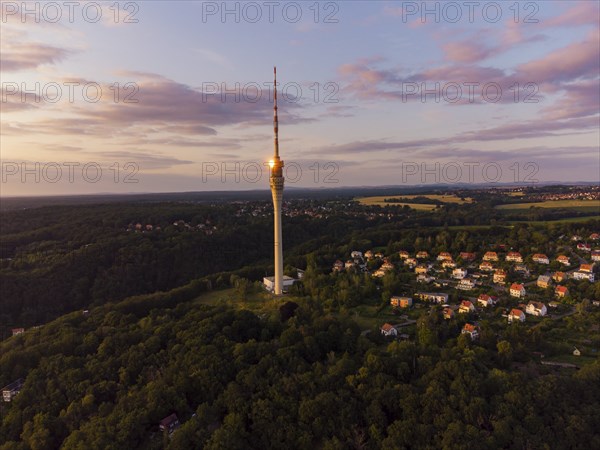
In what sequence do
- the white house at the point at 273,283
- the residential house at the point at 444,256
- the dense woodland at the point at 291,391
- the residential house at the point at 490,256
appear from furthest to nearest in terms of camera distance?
the residential house at the point at 444,256 < the residential house at the point at 490,256 < the white house at the point at 273,283 < the dense woodland at the point at 291,391

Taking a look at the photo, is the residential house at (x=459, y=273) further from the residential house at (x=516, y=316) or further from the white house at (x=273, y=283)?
the white house at (x=273, y=283)

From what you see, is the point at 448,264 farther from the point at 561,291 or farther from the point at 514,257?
the point at 561,291

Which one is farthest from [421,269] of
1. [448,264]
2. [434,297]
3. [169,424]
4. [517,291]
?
[169,424]

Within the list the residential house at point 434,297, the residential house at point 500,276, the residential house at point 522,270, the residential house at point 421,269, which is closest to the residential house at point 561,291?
the residential house at point 500,276

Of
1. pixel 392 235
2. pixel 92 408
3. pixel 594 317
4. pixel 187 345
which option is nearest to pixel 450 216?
pixel 392 235

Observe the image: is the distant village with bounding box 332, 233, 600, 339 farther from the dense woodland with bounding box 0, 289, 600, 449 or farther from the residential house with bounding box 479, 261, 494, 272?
the dense woodland with bounding box 0, 289, 600, 449

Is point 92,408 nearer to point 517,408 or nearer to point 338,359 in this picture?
point 338,359
